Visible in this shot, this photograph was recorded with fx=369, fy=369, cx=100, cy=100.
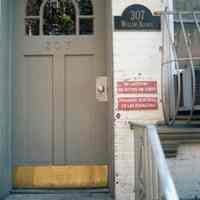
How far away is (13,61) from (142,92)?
1.61 m

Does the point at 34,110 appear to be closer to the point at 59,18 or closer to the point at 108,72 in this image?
the point at 108,72

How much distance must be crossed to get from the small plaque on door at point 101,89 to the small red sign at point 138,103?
430 millimetres

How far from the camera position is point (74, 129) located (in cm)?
448

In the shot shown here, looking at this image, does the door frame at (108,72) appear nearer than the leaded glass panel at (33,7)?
Yes

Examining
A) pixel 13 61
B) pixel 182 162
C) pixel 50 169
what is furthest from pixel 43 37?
pixel 182 162

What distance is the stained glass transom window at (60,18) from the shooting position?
4578 mm

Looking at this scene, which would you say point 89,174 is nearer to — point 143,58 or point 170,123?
point 170,123

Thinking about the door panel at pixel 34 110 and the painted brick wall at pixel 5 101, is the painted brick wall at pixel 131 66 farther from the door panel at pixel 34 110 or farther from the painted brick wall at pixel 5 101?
the painted brick wall at pixel 5 101

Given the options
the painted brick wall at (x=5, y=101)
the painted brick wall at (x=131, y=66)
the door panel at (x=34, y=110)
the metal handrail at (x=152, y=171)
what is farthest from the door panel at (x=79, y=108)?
the metal handrail at (x=152, y=171)

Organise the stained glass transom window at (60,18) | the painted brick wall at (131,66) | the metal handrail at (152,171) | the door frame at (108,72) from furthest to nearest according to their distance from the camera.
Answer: the stained glass transom window at (60,18), the door frame at (108,72), the painted brick wall at (131,66), the metal handrail at (152,171)

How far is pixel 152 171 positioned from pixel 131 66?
1681mm

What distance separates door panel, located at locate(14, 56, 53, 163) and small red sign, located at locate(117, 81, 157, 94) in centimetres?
93

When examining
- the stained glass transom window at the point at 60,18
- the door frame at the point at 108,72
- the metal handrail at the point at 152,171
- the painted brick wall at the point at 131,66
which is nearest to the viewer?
the metal handrail at the point at 152,171

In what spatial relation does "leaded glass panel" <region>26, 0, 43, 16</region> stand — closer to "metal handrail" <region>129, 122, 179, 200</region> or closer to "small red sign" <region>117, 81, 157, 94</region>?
"small red sign" <region>117, 81, 157, 94</region>
